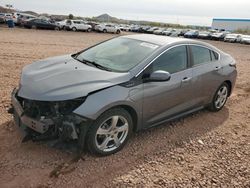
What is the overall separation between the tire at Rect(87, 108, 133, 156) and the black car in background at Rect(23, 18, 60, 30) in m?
31.7

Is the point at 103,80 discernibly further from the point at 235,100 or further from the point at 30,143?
the point at 235,100

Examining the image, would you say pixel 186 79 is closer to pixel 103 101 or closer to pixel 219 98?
pixel 219 98

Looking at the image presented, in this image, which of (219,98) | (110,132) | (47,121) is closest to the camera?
(47,121)

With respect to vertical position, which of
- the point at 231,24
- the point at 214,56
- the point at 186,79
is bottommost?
the point at 186,79

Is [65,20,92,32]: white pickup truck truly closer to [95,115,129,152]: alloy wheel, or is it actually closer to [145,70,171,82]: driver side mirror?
[145,70,171,82]: driver side mirror

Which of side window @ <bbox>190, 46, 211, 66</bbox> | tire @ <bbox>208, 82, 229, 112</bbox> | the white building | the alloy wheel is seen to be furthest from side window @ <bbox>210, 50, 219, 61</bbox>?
the white building

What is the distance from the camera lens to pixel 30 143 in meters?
3.87

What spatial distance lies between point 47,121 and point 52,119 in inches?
2.4

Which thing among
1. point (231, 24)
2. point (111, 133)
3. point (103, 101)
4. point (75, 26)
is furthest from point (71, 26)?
point (231, 24)

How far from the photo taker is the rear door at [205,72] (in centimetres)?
473

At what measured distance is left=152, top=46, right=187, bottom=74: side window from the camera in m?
4.12

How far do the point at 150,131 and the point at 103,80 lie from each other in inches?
56.6

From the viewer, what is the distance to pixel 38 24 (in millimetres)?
32656

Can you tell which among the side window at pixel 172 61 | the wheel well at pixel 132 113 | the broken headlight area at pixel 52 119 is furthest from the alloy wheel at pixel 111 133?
the side window at pixel 172 61
